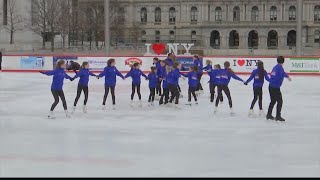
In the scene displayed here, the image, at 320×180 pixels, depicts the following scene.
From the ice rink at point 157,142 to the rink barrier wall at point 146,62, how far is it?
43.0ft

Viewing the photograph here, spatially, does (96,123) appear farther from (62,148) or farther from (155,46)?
(155,46)

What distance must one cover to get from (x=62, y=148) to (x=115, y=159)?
4.50ft

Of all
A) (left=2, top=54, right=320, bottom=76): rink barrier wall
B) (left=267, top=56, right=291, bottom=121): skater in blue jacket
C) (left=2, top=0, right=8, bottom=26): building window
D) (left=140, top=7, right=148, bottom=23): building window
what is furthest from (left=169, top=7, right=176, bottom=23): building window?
(left=267, top=56, right=291, bottom=121): skater in blue jacket

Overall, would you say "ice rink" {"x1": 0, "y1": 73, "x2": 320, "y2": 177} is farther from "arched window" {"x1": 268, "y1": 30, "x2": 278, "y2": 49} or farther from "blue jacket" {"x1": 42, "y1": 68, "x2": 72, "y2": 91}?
"arched window" {"x1": 268, "y1": 30, "x2": 278, "y2": 49}

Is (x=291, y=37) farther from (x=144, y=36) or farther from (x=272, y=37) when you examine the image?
(x=144, y=36)

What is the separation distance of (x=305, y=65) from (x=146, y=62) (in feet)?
28.9

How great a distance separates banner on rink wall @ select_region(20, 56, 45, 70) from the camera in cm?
3334

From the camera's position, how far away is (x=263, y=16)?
9175cm

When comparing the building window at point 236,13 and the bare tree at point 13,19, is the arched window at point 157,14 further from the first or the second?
the bare tree at point 13,19

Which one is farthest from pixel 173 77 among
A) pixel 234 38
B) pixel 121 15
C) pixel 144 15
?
pixel 144 15

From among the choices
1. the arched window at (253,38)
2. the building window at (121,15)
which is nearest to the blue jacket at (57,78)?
the building window at (121,15)

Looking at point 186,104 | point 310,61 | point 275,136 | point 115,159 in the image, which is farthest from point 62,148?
point 310,61

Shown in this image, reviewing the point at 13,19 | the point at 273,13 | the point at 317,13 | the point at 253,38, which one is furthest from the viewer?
the point at 273,13

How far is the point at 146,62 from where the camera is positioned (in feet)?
109
